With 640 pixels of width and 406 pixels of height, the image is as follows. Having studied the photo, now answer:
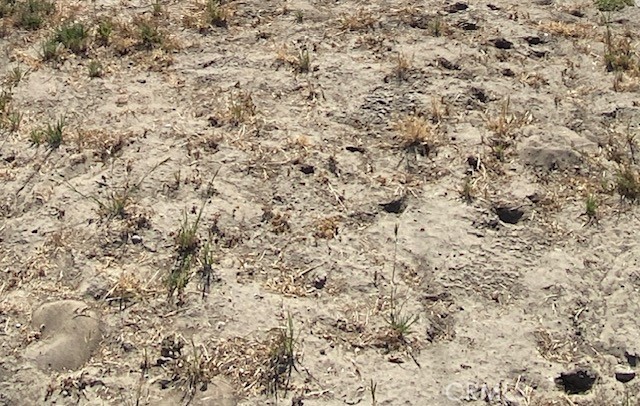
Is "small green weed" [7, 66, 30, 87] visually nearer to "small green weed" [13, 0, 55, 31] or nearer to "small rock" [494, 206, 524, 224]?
"small green weed" [13, 0, 55, 31]

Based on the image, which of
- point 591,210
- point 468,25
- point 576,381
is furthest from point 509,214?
point 468,25

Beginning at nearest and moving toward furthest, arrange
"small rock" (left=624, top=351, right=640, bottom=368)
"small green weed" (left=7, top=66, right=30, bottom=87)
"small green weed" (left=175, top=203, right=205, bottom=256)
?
"small rock" (left=624, top=351, right=640, bottom=368)
"small green weed" (left=175, top=203, right=205, bottom=256)
"small green weed" (left=7, top=66, right=30, bottom=87)

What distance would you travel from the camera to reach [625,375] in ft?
12.9

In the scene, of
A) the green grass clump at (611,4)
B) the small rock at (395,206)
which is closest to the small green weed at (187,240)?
the small rock at (395,206)

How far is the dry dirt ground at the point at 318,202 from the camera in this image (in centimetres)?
398

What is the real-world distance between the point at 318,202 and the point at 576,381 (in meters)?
1.77

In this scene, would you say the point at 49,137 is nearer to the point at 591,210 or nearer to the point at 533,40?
the point at 591,210

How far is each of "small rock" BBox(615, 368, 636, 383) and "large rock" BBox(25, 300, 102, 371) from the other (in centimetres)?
248

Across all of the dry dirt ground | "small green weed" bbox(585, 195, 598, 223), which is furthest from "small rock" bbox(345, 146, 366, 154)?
"small green weed" bbox(585, 195, 598, 223)

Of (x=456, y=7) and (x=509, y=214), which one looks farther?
(x=456, y=7)

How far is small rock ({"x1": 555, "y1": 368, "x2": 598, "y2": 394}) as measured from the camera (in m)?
3.89

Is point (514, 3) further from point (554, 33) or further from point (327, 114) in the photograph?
point (327, 114)

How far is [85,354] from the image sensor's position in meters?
4.00

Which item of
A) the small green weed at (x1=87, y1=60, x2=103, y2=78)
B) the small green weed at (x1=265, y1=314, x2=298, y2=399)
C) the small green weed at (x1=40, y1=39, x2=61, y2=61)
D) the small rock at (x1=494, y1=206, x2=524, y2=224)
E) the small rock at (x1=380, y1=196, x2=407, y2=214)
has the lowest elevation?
the small green weed at (x1=265, y1=314, x2=298, y2=399)
